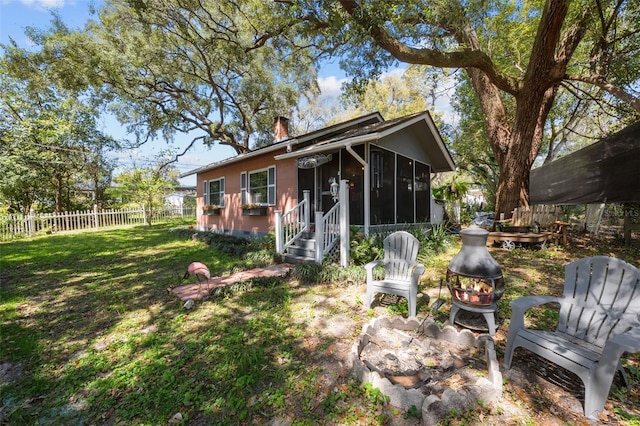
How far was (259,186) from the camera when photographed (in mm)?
9602

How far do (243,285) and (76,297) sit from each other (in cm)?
297

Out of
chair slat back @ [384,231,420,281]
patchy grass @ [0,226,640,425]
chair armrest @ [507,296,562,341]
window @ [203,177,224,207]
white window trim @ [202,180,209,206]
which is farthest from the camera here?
white window trim @ [202,180,209,206]

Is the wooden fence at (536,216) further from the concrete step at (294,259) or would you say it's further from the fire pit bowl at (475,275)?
the concrete step at (294,259)

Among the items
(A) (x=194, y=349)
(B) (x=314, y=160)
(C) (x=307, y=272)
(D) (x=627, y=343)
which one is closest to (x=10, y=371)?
(A) (x=194, y=349)

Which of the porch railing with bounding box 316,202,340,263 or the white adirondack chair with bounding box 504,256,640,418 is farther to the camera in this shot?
the porch railing with bounding box 316,202,340,263

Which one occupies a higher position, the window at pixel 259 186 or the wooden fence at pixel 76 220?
the window at pixel 259 186

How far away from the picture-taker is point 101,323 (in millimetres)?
3816

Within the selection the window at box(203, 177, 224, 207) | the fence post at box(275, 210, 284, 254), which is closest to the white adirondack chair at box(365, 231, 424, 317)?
Answer: the fence post at box(275, 210, 284, 254)

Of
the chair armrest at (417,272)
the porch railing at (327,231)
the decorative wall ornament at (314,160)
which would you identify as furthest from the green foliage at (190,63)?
the chair armrest at (417,272)

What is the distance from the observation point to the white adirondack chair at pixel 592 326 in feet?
6.45

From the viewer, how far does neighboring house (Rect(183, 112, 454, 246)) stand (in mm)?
7152

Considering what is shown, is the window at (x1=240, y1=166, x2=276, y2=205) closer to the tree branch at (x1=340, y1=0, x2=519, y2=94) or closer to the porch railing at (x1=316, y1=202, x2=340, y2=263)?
the porch railing at (x1=316, y1=202, x2=340, y2=263)

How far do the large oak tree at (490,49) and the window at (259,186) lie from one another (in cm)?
455

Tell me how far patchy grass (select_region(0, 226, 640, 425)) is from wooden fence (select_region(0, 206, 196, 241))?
323 inches
